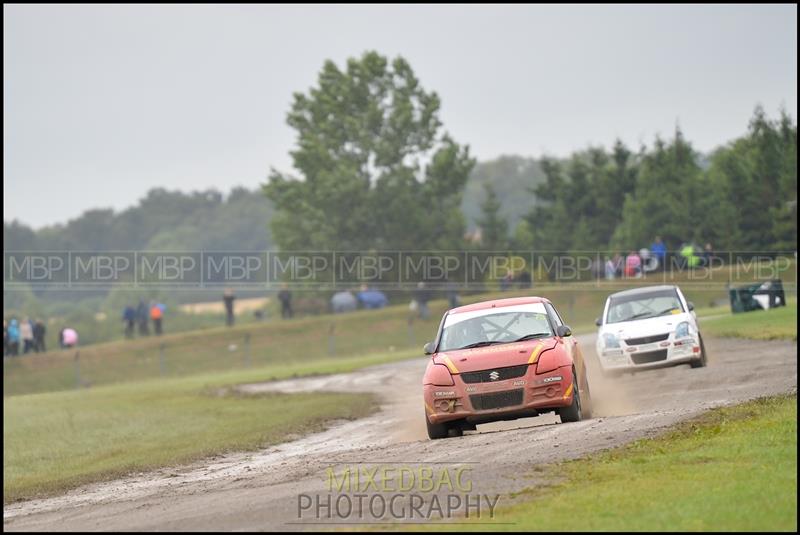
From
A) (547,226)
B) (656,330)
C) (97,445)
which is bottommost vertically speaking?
(97,445)

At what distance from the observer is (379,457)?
1480 centimetres

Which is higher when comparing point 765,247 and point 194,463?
point 765,247

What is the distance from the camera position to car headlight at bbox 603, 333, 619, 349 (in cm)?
2486

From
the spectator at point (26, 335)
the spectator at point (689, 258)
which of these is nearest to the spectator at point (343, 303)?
the spectator at point (26, 335)

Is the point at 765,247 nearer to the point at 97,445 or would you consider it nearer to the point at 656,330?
the point at 656,330

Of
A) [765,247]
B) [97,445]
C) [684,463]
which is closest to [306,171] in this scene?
[765,247]

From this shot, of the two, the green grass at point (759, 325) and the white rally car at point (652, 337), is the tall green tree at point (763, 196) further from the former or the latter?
the white rally car at point (652, 337)

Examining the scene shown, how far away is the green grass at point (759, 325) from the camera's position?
3231 cm

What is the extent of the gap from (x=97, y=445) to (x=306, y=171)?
178 feet

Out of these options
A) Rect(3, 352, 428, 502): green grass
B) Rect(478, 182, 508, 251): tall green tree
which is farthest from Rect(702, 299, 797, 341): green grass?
Rect(478, 182, 508, 251): tall green tree

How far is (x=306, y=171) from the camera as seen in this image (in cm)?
7862

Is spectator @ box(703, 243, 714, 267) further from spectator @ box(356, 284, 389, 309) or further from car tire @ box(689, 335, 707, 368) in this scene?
car tire @ box(689, 335, 707, 368)

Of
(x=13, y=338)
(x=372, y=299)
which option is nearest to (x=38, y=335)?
(x=13, y=338)

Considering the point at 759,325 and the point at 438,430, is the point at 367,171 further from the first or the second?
the point at 438,430
